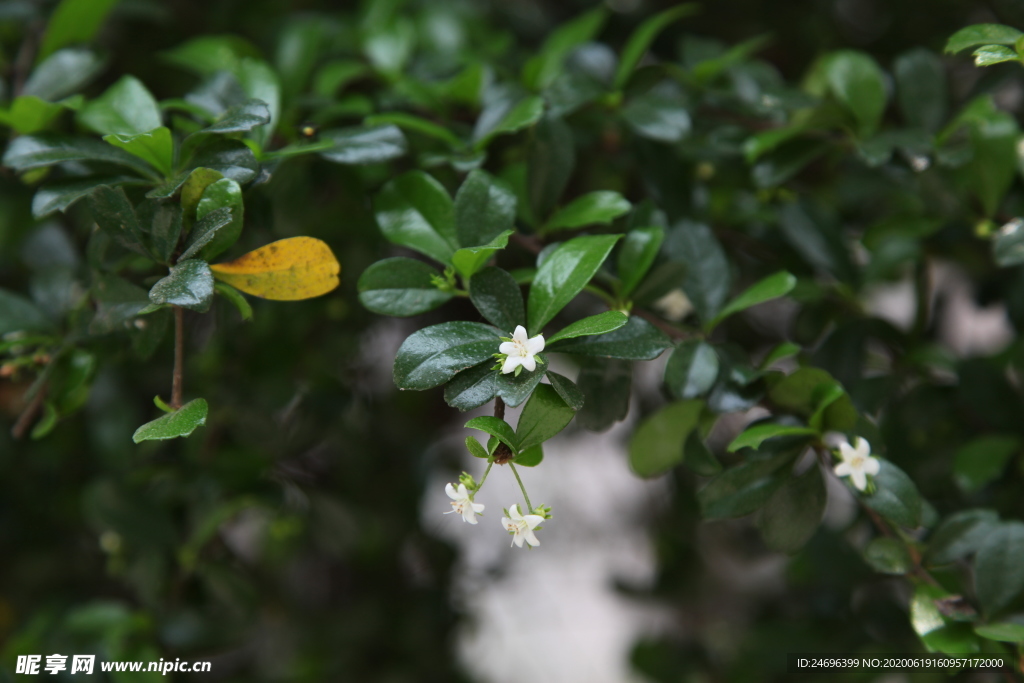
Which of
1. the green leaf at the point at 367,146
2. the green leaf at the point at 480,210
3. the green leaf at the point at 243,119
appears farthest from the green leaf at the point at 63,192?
the green leaf at the point at 480,210

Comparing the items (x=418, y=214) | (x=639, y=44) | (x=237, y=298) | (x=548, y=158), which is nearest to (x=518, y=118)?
(x=548, y=158)

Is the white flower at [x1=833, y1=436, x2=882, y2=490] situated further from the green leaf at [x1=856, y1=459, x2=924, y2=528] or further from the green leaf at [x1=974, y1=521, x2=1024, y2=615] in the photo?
the green leaf at [x1=974, y1=521, x2=1024, y2=615]

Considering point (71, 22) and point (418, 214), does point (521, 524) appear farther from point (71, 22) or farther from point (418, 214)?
point (71, 22)

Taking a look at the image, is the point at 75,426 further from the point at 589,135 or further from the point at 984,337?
the point at 984,337

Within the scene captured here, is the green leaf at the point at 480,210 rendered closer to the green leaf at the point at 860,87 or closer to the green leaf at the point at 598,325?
the green leaf at the point at 598,325

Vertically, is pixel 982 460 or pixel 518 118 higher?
pixel 518 118

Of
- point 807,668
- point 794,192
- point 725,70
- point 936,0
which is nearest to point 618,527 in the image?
point 807,668
